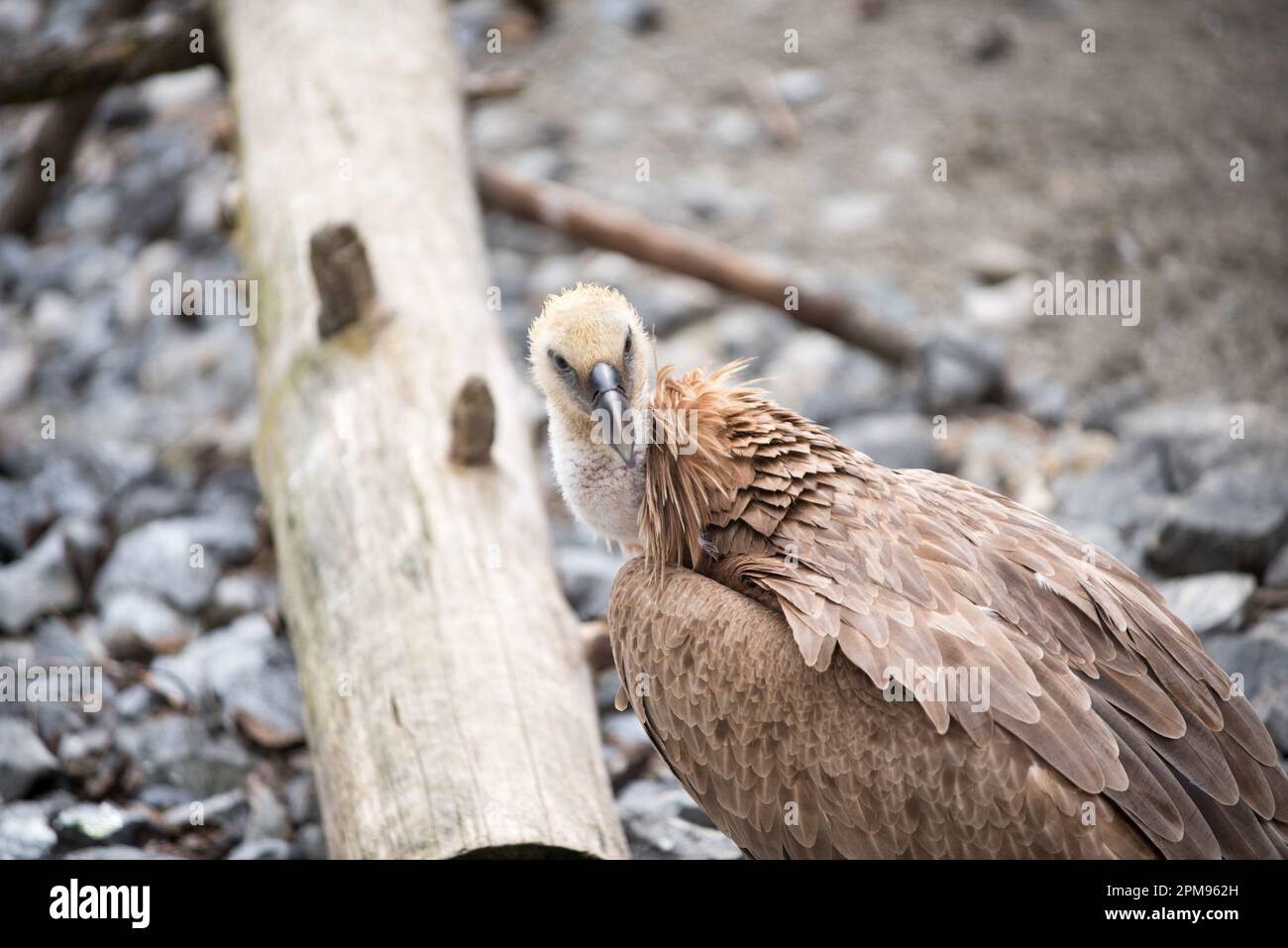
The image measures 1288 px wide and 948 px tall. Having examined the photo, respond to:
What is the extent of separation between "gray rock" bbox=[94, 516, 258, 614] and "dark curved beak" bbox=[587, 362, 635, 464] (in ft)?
9.49

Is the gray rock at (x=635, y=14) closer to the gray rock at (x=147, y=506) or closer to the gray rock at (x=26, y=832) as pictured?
the gray rock at (x=147, y=506)

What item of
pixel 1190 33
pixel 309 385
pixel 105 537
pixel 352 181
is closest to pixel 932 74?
pixel 1190 33

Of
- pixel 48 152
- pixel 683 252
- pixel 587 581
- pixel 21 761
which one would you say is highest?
pixel 48 152

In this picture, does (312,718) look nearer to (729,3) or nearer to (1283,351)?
(1283,351)

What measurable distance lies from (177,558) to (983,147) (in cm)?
625

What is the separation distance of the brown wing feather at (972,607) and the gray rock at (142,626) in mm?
2778

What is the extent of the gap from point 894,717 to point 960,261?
17.9ft

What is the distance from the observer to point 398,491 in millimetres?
4938

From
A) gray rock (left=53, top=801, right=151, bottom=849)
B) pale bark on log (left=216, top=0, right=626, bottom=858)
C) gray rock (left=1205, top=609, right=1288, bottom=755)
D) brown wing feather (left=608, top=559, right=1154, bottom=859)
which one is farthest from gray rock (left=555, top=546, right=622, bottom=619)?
gray rock (left=1205, top=609, right=1288, bottom=755)

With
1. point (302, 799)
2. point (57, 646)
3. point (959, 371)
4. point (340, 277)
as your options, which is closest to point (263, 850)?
point (302, 799)

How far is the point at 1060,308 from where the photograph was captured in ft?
25.7

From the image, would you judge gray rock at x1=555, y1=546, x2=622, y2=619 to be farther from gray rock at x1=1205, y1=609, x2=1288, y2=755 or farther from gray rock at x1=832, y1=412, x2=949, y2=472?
gray rock at x1=1205, y1=609, x2=1288, y2=755

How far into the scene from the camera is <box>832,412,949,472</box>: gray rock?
670 cm

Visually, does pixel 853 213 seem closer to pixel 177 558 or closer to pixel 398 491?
pixel 398 491
